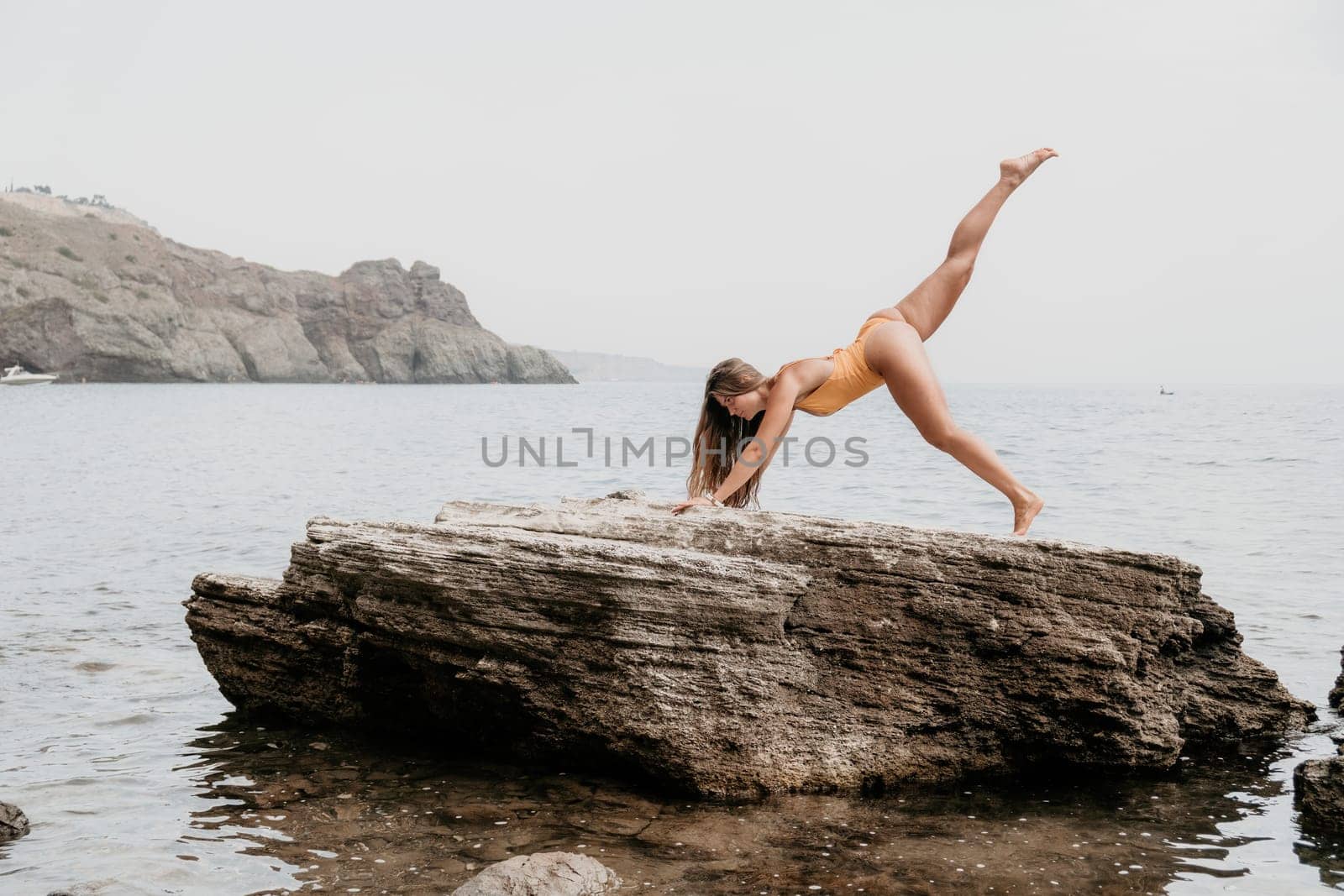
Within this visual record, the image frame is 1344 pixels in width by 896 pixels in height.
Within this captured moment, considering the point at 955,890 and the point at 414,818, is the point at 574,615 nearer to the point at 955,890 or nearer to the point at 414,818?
the point at 414,818

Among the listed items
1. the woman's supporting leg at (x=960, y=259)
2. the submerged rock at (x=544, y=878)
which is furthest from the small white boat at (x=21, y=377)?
the submerged rock at (x=544, y=878)

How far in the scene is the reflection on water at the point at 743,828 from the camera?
6.31 metres

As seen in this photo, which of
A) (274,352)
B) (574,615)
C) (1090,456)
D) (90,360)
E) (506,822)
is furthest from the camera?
(274,352)

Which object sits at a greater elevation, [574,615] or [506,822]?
[574,615]

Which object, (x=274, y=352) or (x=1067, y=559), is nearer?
(x=1067, y=559)

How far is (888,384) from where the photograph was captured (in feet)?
28.1

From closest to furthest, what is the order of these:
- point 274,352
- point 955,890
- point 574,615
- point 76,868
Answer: point 955,890 → point 76,868 → point 574,615 → point 274,352

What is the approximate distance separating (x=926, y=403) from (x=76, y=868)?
676 centimetres

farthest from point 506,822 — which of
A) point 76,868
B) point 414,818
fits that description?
point 76,868

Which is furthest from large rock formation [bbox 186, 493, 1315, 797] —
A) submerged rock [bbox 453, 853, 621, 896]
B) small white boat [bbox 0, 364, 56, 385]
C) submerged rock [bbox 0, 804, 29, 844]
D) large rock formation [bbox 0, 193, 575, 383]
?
large rock formation [bbox 0, 193, 575, 383]

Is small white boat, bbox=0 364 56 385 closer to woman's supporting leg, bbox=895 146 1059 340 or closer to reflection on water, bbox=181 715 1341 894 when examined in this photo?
reflection on water, bbox=181 715 1341 894

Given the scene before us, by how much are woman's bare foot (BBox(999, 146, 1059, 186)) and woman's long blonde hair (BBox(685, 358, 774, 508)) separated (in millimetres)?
2530

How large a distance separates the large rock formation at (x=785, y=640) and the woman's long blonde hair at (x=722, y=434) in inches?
36.0

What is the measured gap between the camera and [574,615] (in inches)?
300
